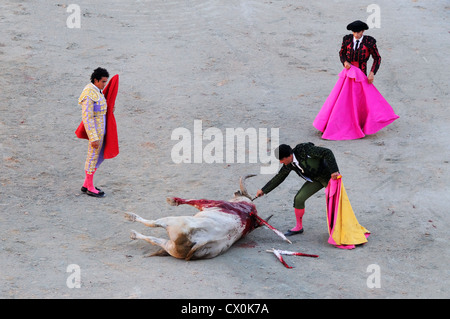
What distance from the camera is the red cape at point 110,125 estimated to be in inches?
317

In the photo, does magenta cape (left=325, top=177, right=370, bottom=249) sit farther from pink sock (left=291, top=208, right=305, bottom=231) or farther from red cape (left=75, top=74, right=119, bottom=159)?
red cape (left=75, top=74, right=119, bottom=159)

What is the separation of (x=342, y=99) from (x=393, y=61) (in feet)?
10.3

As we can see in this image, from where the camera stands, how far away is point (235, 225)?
22.1 feet

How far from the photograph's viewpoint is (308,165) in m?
6.98

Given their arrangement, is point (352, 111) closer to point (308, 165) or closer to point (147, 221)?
point (308, 165)

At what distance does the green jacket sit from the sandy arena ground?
68cm

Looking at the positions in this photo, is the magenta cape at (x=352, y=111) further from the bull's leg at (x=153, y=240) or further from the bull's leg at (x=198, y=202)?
the bull's leg at (x=153, y=240)

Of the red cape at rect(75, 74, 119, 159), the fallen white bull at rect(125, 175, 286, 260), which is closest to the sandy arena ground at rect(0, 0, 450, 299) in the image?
the fallen white bull at rect(125, 175, 286, 260)

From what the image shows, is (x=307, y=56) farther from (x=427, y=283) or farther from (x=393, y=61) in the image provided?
(x=427, y=283)

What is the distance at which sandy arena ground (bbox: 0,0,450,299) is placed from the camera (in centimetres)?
621

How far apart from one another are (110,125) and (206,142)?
1.98 metres

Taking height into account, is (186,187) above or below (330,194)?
below

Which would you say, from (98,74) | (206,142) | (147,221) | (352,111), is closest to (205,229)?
(147,221)
